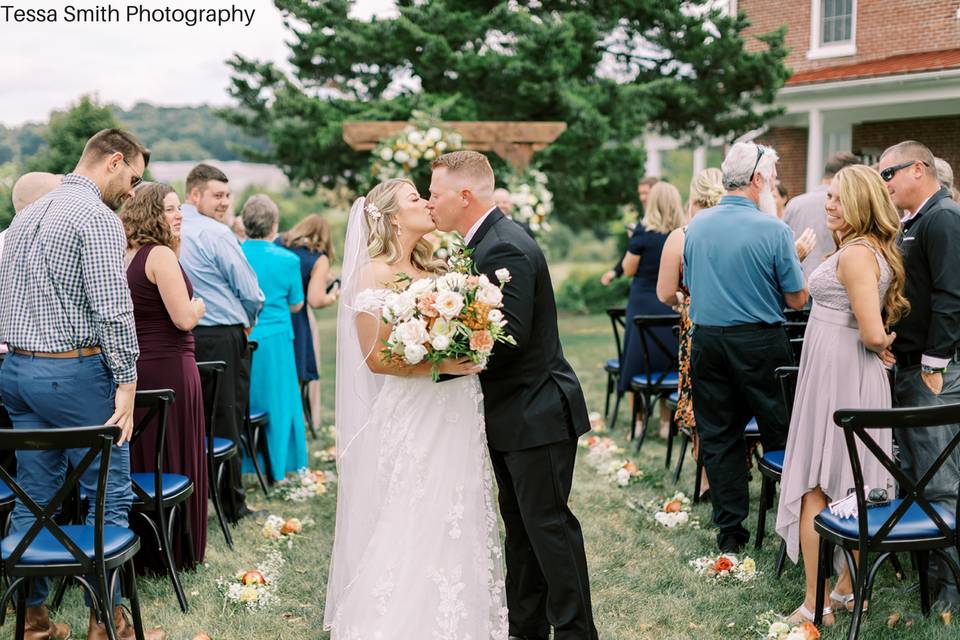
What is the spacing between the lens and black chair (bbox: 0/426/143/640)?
10.5 feet

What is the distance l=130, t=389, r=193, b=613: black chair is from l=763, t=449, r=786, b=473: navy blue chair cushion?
9.92 feet

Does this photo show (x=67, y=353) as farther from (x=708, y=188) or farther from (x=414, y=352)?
(x=708, y=188)

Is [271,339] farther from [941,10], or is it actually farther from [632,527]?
[941,10]

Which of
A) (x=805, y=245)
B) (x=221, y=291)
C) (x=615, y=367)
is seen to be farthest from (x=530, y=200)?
(x=221, y=291)

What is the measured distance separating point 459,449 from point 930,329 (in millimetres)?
2228

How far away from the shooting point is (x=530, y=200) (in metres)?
11.0

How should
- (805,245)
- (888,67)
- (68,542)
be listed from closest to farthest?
(68,542) < (805,245) < (888,67)

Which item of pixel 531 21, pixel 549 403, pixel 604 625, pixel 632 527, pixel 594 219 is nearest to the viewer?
pixel 549 403

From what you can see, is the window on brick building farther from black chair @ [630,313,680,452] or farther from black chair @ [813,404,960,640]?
black chair @ [813,404,960,640]

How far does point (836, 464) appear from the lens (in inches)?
154

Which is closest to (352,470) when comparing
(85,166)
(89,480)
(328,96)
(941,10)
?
(89,480)

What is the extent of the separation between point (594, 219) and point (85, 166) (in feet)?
47.7

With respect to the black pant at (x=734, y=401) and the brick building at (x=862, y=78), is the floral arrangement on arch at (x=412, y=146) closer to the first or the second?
the black pant at (x=734, y=401)

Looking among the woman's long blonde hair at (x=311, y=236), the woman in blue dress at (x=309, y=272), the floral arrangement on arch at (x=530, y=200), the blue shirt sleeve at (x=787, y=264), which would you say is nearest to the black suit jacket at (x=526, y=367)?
the blue shirt sleeve at (x=787, y=264)
